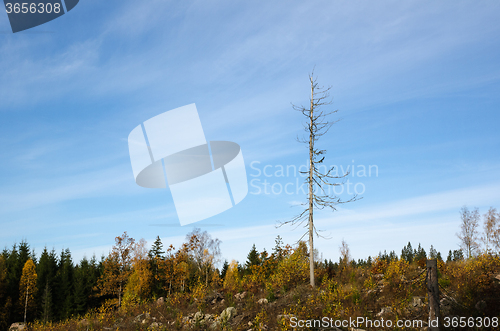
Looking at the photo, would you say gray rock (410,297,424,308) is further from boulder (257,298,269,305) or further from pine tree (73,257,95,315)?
pine tree (73,257,95,315)

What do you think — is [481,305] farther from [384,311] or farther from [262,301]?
[262,301]

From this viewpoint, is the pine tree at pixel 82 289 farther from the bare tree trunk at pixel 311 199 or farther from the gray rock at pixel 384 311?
the gray rock at pixel 384 311

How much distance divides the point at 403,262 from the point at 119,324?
16.9m

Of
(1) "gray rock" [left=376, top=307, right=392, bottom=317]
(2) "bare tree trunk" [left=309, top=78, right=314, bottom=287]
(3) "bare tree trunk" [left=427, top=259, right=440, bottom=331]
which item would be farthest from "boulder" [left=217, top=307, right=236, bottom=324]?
(3) "bare tree trunk" [left=427, top=259, right=440, bottom=331]

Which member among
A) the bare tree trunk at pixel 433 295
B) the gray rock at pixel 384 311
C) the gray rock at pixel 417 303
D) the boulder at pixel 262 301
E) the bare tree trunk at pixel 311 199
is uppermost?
the bare tree trunk at pixel 311 199

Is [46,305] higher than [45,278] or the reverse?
the reverse

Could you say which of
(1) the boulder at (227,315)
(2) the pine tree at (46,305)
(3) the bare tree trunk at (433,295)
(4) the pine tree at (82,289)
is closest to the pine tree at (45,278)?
(2) the pine tree at (46,305)

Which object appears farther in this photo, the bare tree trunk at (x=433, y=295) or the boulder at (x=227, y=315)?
the boulder at (x=227, y=315)

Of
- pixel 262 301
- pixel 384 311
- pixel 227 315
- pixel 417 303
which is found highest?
pixel 417 303

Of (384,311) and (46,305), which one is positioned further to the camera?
(46,305)

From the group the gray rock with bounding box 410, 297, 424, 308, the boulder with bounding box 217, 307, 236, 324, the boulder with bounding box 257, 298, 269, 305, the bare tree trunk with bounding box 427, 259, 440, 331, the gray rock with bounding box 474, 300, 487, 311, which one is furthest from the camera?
the boulder with bounding box 257, 298, 269, 305

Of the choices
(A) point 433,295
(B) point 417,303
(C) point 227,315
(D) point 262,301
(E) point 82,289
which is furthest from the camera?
(E) point 82,289

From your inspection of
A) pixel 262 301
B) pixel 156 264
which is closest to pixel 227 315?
pixel 262 301

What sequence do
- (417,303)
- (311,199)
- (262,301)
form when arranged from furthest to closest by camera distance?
(311,199)
(262,301)
(417,303)
